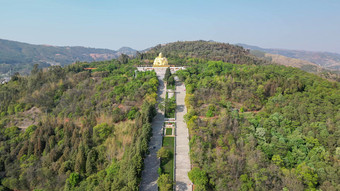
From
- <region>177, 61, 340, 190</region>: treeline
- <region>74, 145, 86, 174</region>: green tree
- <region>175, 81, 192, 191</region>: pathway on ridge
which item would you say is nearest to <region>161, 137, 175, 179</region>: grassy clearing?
<region>175, 81, 192, 191</region>: pathway on ridge

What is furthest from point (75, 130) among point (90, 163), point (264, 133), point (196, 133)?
point (264, 133)

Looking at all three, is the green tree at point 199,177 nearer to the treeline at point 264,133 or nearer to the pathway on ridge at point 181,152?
the treeline at point 264,133

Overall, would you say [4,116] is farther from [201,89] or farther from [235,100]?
[235,100]

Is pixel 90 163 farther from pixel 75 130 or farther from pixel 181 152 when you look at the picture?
pixel 181 152

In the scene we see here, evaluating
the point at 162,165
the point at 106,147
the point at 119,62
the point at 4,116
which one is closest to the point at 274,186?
the point at 162,165

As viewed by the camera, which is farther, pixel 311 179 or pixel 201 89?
pixel 201 89

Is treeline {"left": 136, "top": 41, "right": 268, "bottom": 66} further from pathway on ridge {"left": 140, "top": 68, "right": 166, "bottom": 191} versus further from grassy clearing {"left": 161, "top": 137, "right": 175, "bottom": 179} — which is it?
grassy clearing {"left": 161, "top": 137, "right": 175, "bottom": 179}

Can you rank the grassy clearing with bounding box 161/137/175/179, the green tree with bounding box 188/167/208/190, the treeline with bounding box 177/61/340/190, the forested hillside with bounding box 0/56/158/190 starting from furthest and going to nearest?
the forested hillside with bounding box 0/56/158/190 → the grassy clearing with bounding box 161/137/175/179 → the treeline with bounding box 177/61/340/190 → the green tree with bounding box 188/167/208/190
